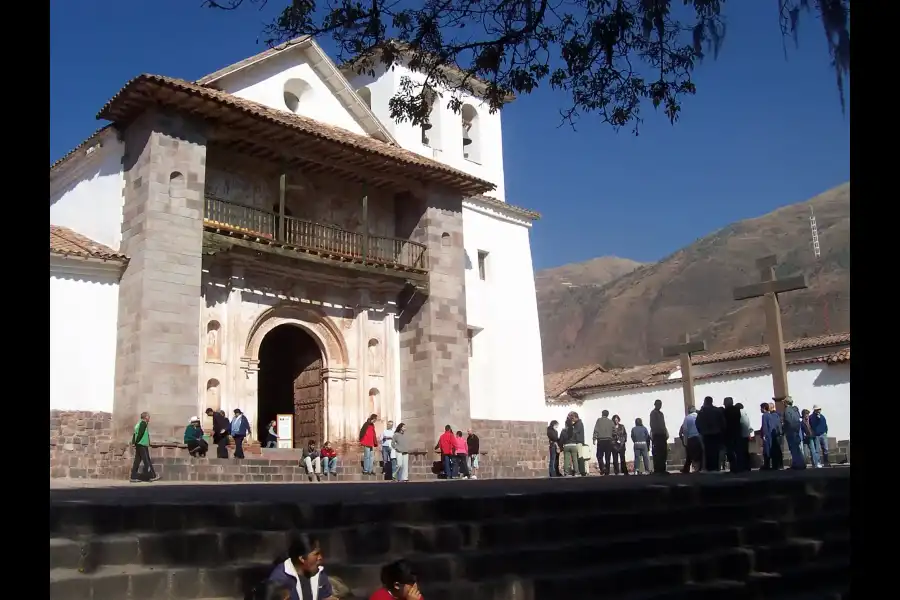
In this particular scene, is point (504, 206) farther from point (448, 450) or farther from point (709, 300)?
point (709, 300)

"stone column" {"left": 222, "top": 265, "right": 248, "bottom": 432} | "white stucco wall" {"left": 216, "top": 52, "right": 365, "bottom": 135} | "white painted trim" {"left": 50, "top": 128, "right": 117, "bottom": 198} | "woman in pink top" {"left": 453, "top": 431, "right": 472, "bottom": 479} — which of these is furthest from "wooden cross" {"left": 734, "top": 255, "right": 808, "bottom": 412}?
"white painted trim" {"left": 50, "top": 128, "right": 117, "bottom": 198}

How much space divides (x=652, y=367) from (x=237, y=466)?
18400 millimetres

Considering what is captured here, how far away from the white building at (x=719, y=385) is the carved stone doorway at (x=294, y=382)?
9.39m

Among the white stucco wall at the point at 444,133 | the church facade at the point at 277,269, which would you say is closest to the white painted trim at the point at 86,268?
the church facade at the point at 277,269

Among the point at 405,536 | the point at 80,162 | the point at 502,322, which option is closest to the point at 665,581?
the point at 405,536

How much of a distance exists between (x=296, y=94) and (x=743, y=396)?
50.3 feet

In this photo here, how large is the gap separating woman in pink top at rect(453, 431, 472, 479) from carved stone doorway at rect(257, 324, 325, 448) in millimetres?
3009

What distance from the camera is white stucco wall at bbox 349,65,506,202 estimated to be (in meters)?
23.8

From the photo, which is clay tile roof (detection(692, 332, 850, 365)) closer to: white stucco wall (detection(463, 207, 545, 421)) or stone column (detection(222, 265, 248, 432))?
white stucco wall (detection(463, 207, 545, 421))

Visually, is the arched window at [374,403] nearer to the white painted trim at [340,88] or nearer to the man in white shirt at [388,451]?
the man in white shirt at [388,451]

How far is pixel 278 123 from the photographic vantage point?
16844mm

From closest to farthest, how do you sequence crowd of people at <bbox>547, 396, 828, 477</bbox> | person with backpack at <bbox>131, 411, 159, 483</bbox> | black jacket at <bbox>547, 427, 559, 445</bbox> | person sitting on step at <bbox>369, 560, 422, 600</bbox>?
person sitting on step at <bbox>369, 560, 422, 600</bbox> < crowd of people at <bbox>547, 396, 828, 477</bbox> < person with backpack at <bbox>131, 411, 159, 483</bbox> < black jacket at <bbox>547, 427, 559, 445</bbox>

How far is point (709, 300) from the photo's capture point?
2437 inches

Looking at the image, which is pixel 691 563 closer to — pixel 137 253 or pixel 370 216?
pixel 137 253
